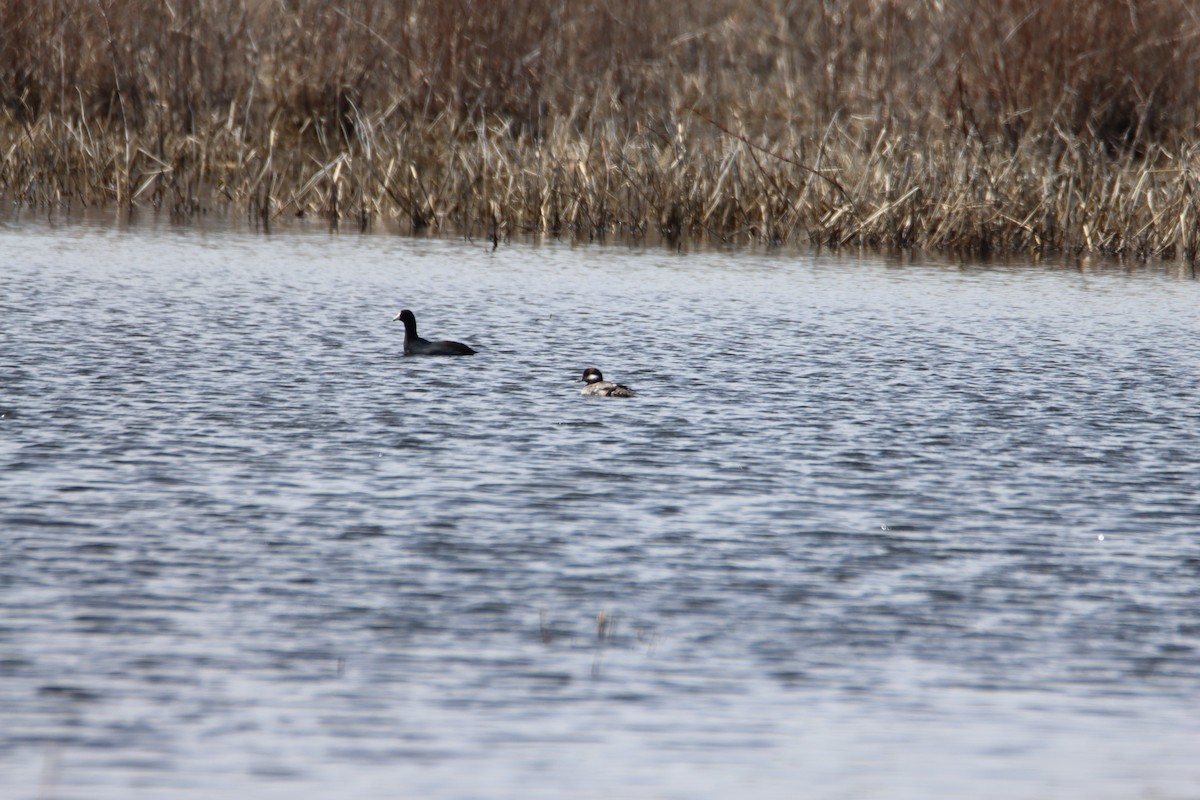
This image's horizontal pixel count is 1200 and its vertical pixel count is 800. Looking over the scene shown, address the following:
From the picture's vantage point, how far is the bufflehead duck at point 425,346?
1427 centimetres

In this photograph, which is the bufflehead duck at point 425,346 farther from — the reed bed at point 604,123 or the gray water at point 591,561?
the reed bed at point 604,123

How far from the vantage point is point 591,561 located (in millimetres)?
8180

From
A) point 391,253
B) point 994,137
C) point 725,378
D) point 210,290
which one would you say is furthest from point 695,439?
point 994,137

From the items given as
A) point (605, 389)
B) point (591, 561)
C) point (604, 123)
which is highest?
point (604, 123)

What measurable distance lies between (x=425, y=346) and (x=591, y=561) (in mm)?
6436

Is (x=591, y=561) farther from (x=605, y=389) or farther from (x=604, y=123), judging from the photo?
(x=604, y=123)

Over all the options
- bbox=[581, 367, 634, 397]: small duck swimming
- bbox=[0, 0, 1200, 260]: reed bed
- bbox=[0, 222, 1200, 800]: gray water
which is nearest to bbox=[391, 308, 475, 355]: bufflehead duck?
bbox=[0, 222, 1200, 800]: gray water

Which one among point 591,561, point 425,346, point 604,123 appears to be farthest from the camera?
point 604,123

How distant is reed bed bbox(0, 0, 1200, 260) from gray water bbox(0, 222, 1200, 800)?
5.77 m

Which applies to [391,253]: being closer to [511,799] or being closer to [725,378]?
[725,378]

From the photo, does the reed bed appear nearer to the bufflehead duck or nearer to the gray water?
the gray water

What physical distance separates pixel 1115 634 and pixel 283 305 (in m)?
11.1

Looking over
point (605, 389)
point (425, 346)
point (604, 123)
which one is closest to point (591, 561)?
point (605, 389)

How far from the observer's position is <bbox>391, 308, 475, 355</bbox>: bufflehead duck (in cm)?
1427
